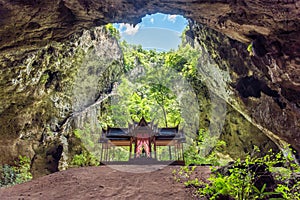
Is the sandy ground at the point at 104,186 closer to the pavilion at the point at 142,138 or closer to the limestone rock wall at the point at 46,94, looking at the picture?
the pavilion at the point at 142,138

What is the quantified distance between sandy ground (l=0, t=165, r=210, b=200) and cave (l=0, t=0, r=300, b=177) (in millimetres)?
3175

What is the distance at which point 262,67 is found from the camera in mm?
7051

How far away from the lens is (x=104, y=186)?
4.91 metres

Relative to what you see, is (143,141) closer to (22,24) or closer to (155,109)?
(22,24)

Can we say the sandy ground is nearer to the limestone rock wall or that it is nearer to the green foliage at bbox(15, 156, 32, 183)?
the green foliage at bbox(15, 156, 32, 183)

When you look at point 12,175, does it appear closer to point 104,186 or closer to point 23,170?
point 23,170

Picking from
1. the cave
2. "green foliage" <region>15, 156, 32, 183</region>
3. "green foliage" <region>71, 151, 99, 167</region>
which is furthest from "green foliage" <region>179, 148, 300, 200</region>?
"green foliage" <region>71, 151, 99, 167</region>

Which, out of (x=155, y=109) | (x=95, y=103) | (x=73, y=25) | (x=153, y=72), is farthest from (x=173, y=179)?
(x=153, y=72)

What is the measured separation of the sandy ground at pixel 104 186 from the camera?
14.4 ft

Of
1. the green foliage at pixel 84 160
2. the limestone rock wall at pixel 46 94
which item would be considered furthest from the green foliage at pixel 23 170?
the green foliage at pixel 84 160

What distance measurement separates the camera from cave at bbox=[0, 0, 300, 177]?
5.74 metres

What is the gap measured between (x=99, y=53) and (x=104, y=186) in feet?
31.0

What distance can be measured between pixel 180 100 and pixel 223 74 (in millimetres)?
6635

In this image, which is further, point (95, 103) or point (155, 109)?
point (155, 109)
